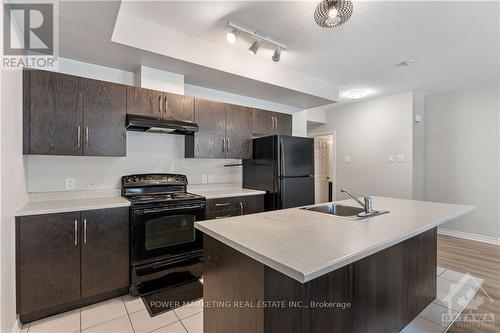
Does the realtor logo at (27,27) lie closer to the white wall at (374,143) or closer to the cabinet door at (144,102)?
the cabinet door at (144,102)

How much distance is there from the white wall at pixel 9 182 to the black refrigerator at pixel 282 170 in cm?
242

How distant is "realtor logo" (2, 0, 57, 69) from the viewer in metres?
1.70

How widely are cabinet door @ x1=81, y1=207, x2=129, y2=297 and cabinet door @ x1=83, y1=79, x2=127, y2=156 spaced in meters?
0.63

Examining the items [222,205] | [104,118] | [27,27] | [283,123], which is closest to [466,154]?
[283,123]

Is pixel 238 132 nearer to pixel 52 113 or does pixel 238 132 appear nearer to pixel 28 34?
pixel 52 113

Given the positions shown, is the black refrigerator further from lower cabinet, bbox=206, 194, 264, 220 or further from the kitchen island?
the kitchen island

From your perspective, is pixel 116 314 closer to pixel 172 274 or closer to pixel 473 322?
pixel 172 274

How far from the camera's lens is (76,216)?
204 cm

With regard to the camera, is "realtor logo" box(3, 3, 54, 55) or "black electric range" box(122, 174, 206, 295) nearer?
"realtor logo" box(3, 3, 54, 55)

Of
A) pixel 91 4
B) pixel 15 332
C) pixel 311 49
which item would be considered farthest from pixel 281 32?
pixel 15 332

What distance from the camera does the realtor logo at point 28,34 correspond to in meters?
1.70

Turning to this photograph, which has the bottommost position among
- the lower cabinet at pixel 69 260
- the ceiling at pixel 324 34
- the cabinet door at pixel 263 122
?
the lower cabinet at pixel 69 260

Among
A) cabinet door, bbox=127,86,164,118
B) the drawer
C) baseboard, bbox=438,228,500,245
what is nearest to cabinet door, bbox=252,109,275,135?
the drawer

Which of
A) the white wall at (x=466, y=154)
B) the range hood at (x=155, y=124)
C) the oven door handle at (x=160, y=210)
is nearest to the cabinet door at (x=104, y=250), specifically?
the oven door handle at (x=160, y=210)
